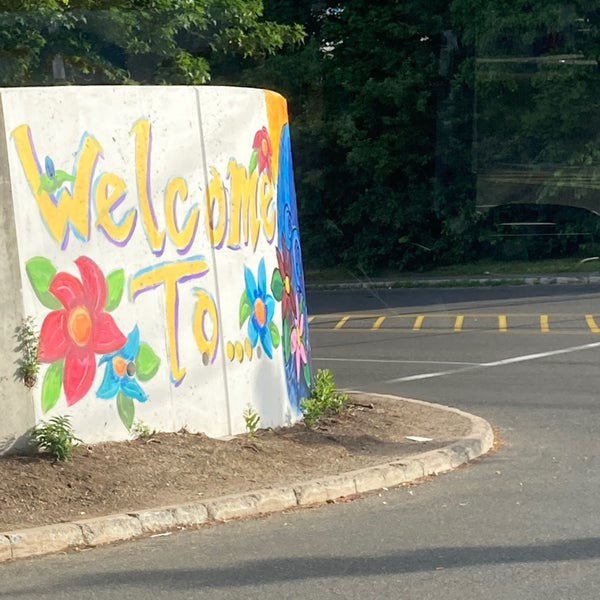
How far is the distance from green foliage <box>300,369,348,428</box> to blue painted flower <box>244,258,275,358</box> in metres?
0.66

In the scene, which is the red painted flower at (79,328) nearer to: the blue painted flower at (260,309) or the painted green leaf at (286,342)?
the blue painted flower at (260,309)

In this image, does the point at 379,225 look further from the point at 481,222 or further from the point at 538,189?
the point at 538,189

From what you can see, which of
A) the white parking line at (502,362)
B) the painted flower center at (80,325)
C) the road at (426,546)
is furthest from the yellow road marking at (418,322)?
the painted flower center at (80,325)

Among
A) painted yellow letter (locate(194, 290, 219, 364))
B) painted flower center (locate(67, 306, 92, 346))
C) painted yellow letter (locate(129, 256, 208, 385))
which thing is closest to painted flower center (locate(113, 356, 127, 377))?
painted flower center (locate(67, 306, 92, 346))

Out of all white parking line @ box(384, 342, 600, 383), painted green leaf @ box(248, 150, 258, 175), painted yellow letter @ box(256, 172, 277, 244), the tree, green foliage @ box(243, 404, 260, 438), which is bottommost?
white parking line @ box(384, 342, 600, 383)

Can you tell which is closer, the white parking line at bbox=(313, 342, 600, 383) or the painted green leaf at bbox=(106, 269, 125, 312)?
the painted green leaf at bbox=(106, 269, 125, 312)

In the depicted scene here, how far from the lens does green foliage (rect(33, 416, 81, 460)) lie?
303 inches

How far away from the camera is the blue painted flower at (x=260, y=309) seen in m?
9.61

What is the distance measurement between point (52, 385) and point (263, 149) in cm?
307

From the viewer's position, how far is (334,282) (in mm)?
34344

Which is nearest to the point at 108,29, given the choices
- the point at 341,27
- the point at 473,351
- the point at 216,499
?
the point at 473,351

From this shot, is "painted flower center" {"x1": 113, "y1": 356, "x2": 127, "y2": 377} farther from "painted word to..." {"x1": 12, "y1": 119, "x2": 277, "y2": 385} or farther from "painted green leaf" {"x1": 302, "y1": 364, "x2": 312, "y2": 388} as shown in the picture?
"painted green leaf" {"x1": 302, "y1": 364, "x2": 312, "y2": 388}

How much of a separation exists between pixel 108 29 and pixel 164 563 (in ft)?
45.1

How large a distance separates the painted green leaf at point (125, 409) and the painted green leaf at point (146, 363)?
0.66 ft
